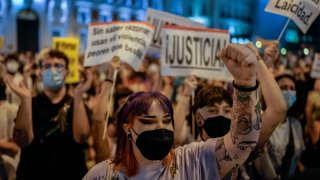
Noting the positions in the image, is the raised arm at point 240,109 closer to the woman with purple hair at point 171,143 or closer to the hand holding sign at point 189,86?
the woman with purple hair at point 171,143

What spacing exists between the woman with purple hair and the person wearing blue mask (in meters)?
1.86

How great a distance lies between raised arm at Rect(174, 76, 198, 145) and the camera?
429 cm

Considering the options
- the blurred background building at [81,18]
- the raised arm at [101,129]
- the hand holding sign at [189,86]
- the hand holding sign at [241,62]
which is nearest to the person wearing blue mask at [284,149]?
the hand holding sign at [189,86]

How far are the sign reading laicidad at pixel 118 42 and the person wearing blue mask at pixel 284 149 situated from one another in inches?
62.8

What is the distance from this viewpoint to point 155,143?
95.7 inches

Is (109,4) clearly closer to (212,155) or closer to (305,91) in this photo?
(305,91)

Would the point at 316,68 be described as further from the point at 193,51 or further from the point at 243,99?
the point at 243,99

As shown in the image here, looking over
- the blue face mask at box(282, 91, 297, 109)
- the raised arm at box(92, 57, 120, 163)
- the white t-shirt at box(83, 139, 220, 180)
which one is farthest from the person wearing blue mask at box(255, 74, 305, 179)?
the white t-shirt at box(83, 139, 220, 180)

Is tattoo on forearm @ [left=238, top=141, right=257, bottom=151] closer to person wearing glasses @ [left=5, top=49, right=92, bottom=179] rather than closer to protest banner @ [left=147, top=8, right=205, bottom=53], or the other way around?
person wearing glasses @ [left=5, top=49, right=92, bottom=179]

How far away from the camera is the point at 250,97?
2.24 metres

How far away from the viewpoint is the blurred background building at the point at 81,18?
1645 inches

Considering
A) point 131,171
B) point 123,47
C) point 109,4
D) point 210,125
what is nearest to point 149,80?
point 123,47

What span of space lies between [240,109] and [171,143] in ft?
1.37

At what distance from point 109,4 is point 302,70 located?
41783 millimetres
